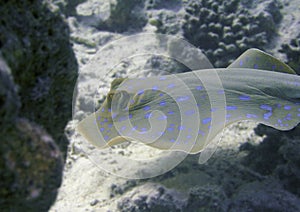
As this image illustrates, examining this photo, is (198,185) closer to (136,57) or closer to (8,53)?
(8,53)

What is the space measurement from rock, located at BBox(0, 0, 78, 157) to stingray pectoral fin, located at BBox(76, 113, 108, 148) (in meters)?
1.05

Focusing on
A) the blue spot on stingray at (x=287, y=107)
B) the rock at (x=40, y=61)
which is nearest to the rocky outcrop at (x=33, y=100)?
the rock at (x=40, y=61)

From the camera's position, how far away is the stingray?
3.27m

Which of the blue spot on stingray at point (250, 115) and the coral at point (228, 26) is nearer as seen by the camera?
the blue spot on stingray at point (250, 115)

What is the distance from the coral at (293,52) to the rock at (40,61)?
418cm

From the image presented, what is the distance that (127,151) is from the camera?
4.81 meters

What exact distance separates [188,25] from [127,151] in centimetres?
345

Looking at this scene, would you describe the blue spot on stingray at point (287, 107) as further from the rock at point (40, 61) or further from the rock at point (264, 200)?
the rock at point (40, 61)

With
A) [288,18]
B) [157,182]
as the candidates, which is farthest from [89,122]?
[288,18]

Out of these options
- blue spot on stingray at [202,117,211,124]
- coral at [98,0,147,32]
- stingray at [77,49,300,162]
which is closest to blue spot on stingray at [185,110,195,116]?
stingray at [77,49,300,162]

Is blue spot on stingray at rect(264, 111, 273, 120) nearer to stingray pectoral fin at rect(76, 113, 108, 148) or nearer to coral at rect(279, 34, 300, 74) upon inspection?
coral at rect(279, 34, 300, 74)

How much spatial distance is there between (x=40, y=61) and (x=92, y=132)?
1.58m

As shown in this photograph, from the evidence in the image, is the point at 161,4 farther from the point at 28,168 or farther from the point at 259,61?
the point at 28,168

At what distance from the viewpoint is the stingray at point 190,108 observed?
327 cm
